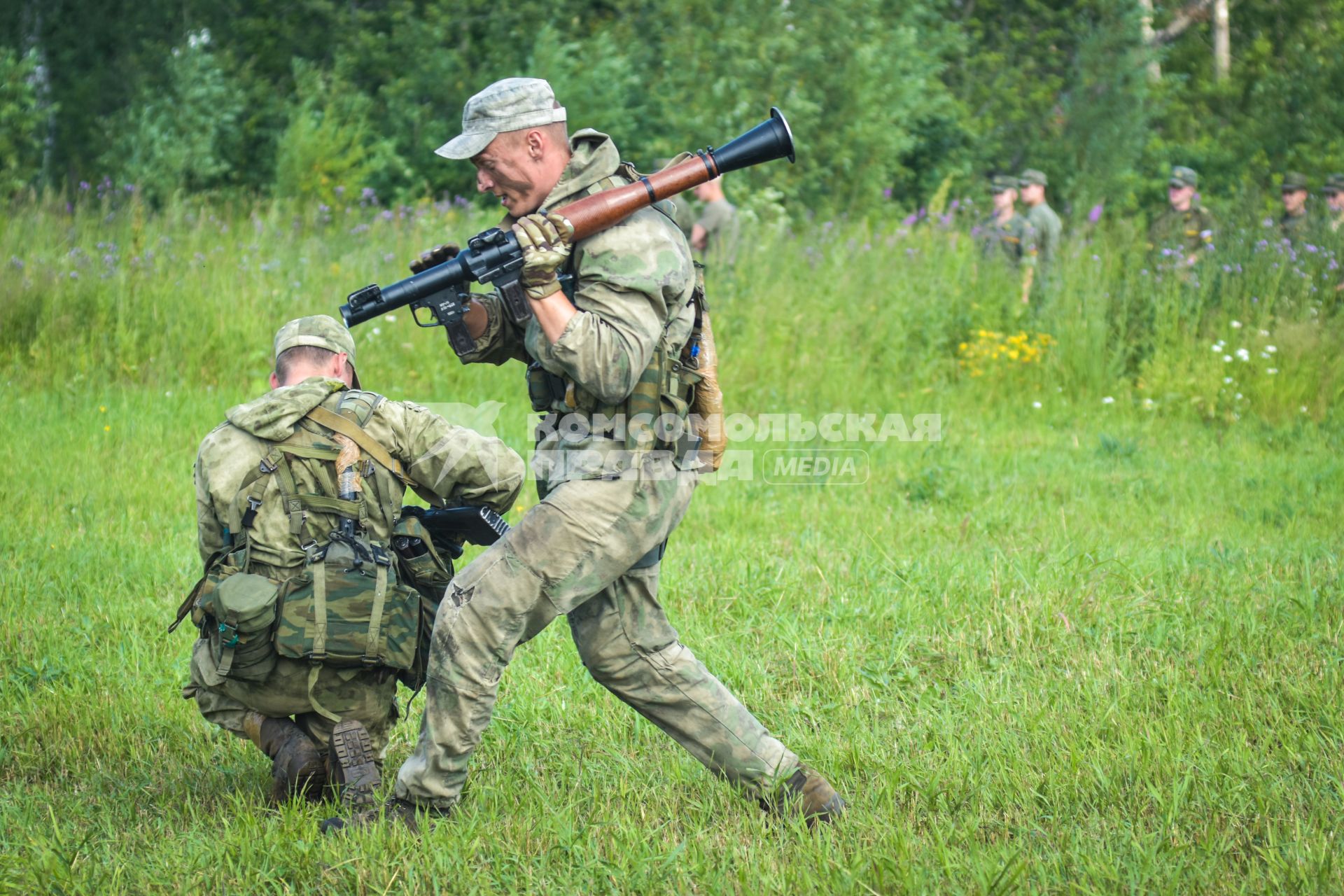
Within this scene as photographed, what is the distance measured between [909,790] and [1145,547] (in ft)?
9.87

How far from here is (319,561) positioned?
146 inches

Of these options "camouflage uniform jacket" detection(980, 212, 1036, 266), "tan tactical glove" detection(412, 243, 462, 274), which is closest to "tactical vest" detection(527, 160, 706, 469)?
"tan tactical glove" detection(412, 243, 462, 274)

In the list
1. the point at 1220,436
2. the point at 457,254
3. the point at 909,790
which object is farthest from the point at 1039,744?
the point at 1220,436

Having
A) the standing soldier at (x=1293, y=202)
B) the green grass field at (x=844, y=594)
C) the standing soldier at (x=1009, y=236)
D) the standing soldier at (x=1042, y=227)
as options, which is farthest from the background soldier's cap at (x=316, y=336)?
the standing soldier at (x=1293, y=202)

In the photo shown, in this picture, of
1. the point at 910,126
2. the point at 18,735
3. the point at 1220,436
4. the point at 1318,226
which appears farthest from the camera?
the point at 910,126

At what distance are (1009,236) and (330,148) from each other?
339 inches

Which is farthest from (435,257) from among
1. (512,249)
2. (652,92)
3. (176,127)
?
(176,127)

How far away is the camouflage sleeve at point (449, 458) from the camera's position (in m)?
3.89

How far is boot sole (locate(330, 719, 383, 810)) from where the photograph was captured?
11.8ft

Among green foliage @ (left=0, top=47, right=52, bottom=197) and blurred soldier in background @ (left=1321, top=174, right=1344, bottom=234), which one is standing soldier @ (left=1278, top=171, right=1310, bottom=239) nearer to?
blurred soldier in background @ (left=1321, top=174, right=1344, bottom=234)

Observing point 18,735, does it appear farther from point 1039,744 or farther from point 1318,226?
point 1318,226

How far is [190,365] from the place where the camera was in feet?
30.7

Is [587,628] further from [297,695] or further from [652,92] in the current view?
[652,92]

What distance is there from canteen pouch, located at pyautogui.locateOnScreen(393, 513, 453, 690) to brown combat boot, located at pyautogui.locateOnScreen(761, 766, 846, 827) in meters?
1.15
